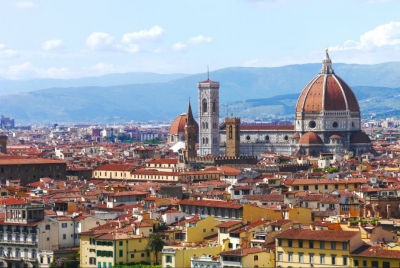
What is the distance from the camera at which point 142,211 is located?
6012 cm

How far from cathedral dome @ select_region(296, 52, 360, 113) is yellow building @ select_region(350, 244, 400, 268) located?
338ft

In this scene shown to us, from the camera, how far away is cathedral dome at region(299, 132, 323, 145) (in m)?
142

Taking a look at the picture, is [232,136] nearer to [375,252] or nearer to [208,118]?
[208,118]

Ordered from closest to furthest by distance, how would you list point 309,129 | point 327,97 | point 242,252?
1. point 242,252
2. point 327,97
3. point 309,129

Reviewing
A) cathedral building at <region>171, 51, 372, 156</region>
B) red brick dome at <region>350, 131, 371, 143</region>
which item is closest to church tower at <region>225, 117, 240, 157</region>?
cathedral building at <region>171, 51, 372, 156</region>

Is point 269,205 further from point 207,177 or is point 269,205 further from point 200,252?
point 207,177

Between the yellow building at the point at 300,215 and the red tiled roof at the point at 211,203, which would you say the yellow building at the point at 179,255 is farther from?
the red tiled roof at the point at 211,203

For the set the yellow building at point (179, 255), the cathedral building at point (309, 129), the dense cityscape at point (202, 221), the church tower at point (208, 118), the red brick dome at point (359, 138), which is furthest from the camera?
the church tower at point (208, 118)

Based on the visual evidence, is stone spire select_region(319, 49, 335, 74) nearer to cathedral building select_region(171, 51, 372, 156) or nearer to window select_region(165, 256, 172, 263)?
cathedral building select_region(171, 51, 372, 156)

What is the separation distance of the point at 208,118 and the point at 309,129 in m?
12.5

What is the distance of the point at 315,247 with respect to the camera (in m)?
46.7

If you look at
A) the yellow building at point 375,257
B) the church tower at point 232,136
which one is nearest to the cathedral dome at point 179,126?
the church tower at point 232,136

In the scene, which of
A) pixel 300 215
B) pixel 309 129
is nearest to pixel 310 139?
pixel 309 129

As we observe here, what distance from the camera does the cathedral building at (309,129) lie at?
143875mm
